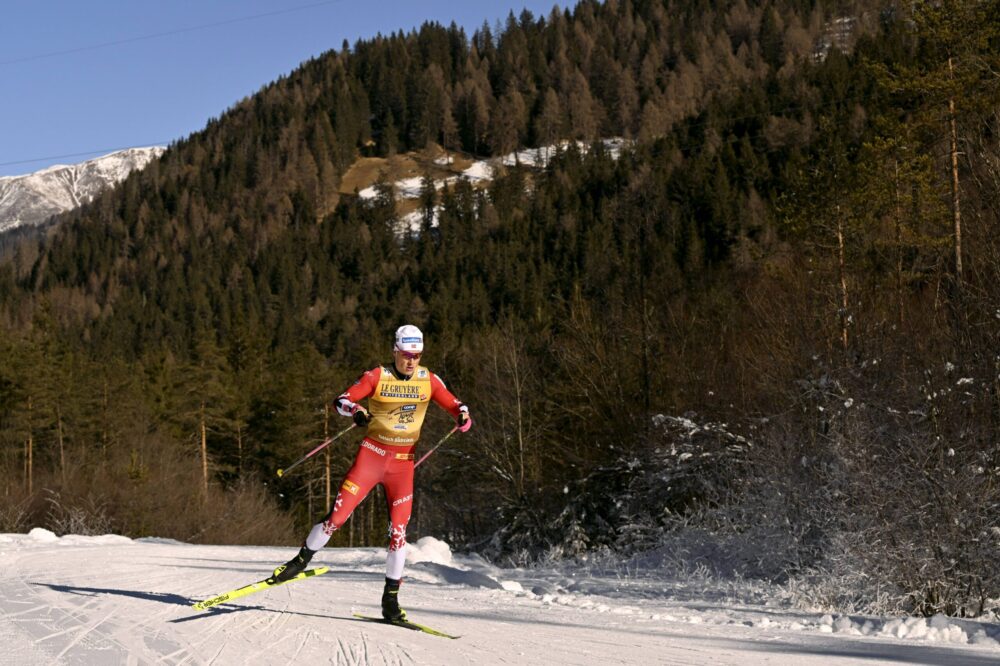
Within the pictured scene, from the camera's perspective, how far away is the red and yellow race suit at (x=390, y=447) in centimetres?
793

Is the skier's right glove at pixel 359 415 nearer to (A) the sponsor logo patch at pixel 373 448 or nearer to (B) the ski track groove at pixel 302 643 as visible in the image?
(A) the sponsor logo patch at pixel 373 448

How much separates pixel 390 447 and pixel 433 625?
1536mm

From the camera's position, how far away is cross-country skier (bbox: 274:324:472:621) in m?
7.88

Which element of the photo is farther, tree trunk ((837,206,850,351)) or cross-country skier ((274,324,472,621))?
tree trunk ((837,206,850,351))

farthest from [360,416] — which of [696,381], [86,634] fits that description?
[696,381]

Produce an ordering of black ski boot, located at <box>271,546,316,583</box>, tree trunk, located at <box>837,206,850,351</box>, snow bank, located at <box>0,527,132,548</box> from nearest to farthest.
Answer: black ski boot, located at <box>271,546,316,583</box>
snow bank, located at <box>0,527,132,548</box>
tree trunk, located at <box>837,206,850,351</box>

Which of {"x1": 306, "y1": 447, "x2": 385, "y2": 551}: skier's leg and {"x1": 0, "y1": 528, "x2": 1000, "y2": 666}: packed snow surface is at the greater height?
{"x1": 306, "y1": 447, "x2": 385, "y2": 551}: skier's leg

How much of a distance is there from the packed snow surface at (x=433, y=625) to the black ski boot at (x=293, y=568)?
282mm

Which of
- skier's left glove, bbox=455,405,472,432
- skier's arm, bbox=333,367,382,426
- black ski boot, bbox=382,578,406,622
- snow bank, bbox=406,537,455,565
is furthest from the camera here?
snow bank, bbox=406,537,455,565

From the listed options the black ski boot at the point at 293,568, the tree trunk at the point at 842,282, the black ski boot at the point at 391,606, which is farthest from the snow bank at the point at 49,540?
the tree trunk at the point at 842,282

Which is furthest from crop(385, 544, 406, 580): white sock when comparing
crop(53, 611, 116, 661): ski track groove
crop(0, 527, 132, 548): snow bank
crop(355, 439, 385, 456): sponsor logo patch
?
crop(0, 527, 132, 548): snow bank

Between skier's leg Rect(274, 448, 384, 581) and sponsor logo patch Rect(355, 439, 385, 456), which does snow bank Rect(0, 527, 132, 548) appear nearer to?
skier's leg Rect(274, 448, 384, 581)

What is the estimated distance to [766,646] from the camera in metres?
6.72

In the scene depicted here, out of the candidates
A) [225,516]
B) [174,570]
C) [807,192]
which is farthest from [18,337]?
[174,570]
